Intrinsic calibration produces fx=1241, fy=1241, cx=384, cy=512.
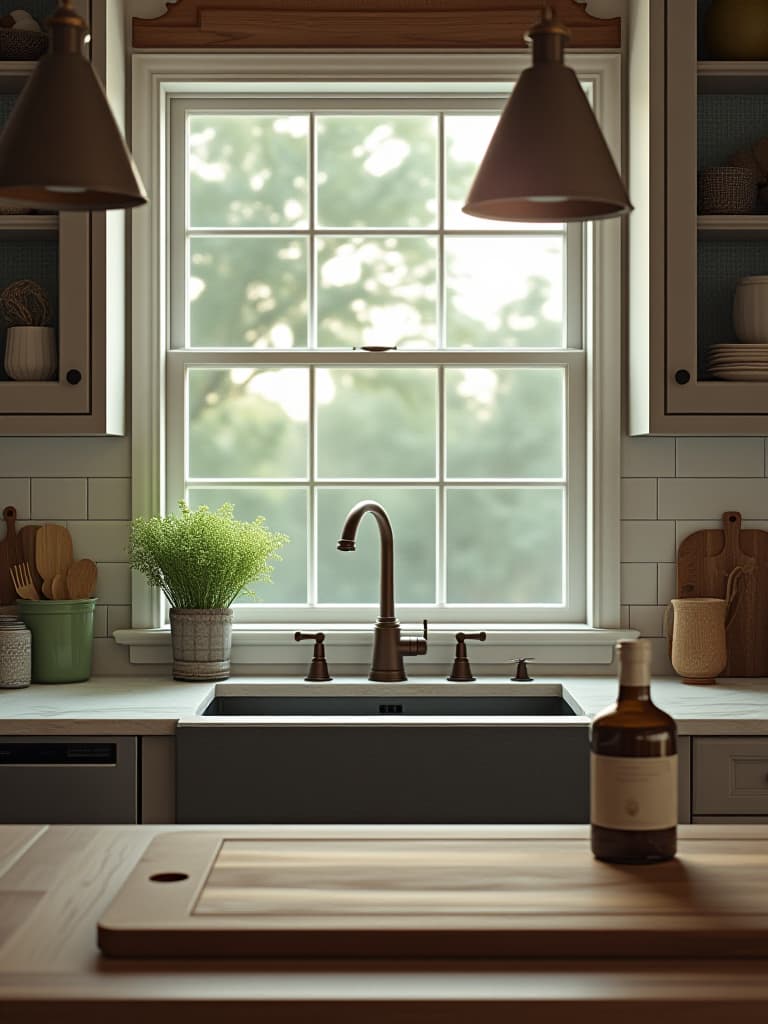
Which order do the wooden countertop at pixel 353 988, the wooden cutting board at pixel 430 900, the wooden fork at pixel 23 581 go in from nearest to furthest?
the wooden countertop at pixel 353 988, the wooden cutting board at pixel 430 900, the wooden fork at pixel 23 581

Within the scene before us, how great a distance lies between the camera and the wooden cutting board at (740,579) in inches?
135

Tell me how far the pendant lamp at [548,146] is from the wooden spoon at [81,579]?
203 cm

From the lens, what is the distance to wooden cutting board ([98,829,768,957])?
1.29 meters

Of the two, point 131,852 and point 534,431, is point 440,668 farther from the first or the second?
point 131,852

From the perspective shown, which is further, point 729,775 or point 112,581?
point 112,581

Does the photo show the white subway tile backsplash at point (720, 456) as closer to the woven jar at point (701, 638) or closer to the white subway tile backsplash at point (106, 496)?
the woven jar at point (701, 638)

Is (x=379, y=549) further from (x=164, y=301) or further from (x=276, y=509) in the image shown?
(x=164, y=301)

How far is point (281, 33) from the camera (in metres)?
3.41

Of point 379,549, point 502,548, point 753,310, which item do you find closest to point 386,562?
point 379,549

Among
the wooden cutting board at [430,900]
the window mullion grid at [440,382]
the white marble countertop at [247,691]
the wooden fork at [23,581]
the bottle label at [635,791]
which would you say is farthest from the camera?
the window mullion grid at [440,382]

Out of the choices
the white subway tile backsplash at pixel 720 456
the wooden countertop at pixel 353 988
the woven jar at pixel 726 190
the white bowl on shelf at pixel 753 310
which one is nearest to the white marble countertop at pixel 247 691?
the white subway tile backsplash at pixel 720 456

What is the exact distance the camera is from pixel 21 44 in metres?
3.24

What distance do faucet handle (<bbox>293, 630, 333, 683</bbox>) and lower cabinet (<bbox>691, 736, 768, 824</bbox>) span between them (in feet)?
3.31

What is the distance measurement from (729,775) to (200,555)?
139 cm
